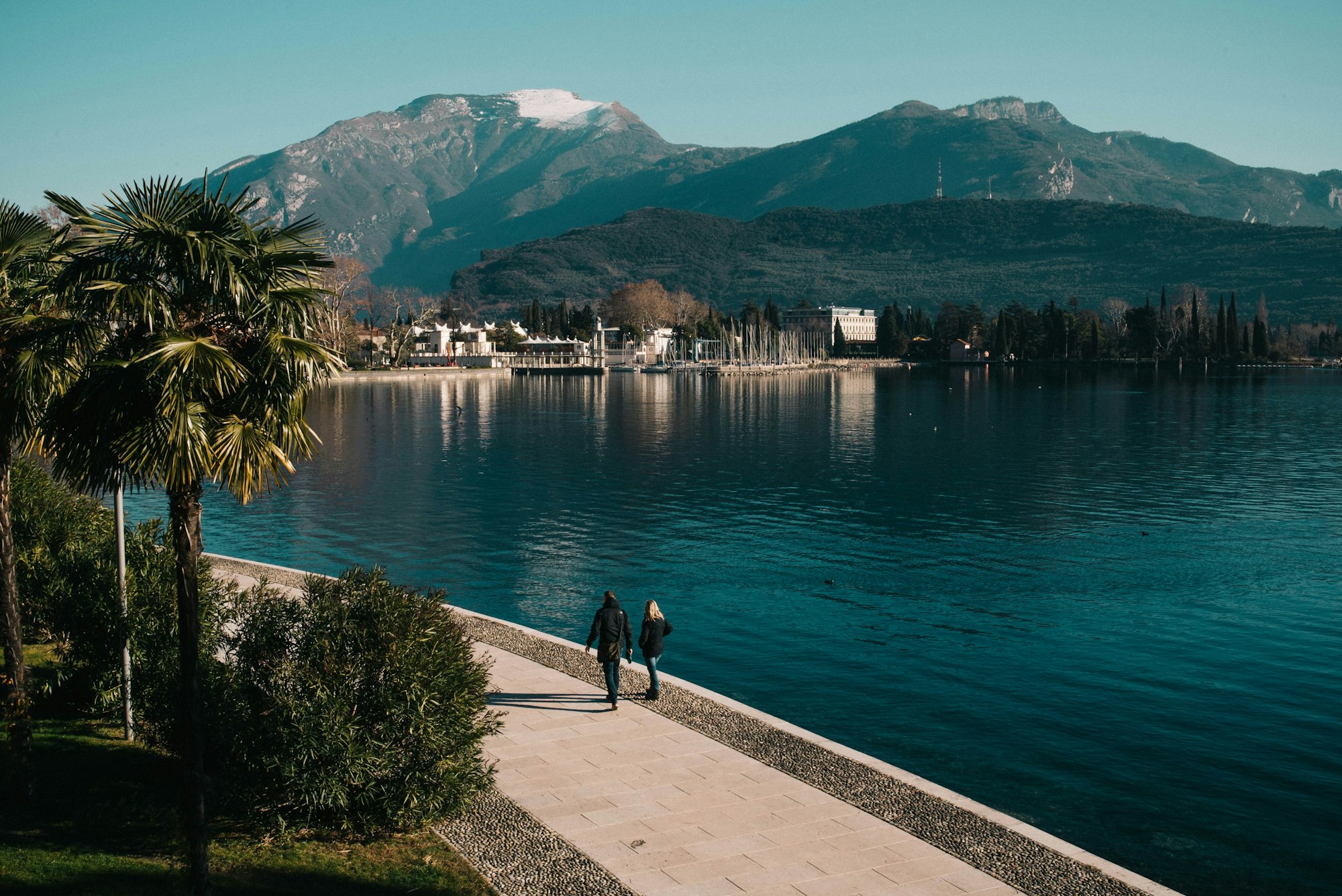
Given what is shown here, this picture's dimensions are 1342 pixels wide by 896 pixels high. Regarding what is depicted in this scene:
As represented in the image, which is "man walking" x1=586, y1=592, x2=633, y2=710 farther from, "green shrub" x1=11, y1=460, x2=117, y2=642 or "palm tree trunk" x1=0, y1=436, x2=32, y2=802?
"palm tree trunk" x1=0, y1=436, x2=32, y2=802

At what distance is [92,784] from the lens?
1488 cm

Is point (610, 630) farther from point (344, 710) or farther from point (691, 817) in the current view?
point (344, 710)

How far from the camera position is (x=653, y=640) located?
19.4m

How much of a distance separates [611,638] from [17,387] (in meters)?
9.83

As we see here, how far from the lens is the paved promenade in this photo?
1265 centimetres

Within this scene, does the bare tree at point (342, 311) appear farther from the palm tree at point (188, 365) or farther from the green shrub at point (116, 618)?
the palm tree at point (188, 365)

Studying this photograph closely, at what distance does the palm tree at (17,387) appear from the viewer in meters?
12.8

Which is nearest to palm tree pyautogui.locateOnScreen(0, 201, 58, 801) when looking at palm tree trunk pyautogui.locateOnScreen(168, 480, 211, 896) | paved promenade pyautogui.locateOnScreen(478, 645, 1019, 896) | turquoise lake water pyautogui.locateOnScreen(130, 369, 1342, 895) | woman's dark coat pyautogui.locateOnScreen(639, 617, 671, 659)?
palm tree trunk pyautogui.locateOnScreen(168, 480, 211, 896)

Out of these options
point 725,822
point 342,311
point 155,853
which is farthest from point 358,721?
point 342,311

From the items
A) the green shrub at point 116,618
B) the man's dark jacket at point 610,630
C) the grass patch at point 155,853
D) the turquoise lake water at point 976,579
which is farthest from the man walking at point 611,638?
the green shrub at point 116,618

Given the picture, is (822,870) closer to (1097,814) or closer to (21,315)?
(1097,814)

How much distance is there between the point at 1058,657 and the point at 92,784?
21.3 m

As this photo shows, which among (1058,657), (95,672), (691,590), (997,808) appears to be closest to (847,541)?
(691,590)

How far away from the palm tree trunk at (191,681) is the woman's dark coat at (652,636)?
29.9 ft
